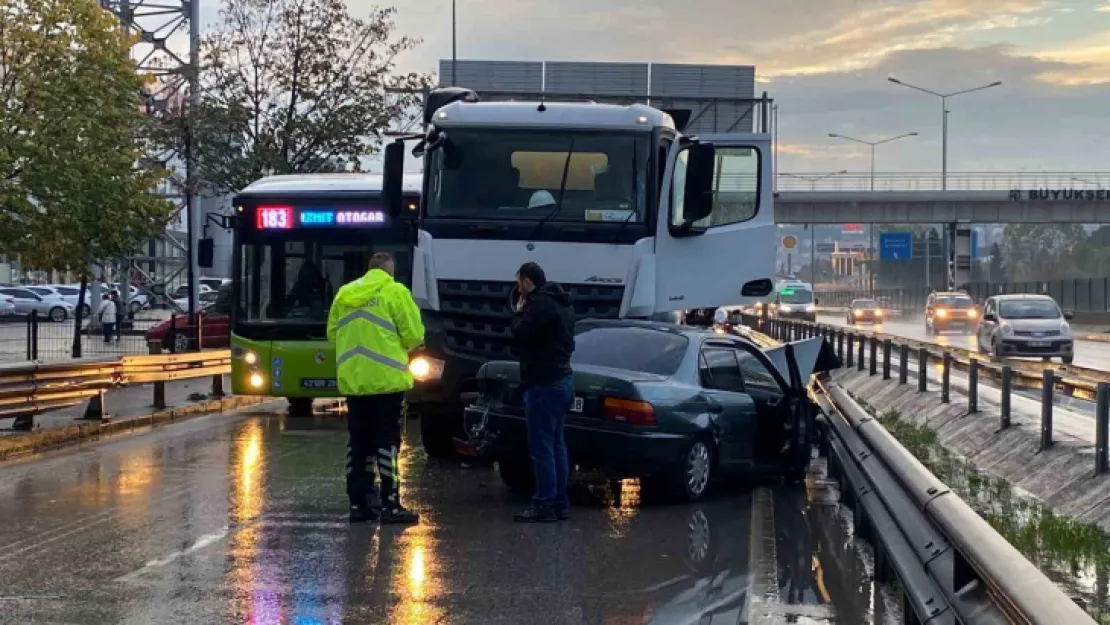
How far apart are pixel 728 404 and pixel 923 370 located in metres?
9.82

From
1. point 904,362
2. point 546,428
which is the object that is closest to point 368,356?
point 546,428

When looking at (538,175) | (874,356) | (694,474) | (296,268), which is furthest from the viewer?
(874,356)

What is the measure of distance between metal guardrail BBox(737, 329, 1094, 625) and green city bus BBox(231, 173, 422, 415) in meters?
9.66

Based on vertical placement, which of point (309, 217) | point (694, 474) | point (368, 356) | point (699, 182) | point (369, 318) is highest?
point (699, 182)

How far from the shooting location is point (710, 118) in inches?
1228

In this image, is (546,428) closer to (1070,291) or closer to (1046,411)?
(1046,411)

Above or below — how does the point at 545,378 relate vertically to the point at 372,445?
above

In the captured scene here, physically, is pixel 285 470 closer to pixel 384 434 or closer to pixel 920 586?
pixel 384 434

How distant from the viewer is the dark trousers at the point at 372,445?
33.6 ft

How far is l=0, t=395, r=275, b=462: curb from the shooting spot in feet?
49.5

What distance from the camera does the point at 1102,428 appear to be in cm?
1092

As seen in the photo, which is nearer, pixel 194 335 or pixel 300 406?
pixel 300 406

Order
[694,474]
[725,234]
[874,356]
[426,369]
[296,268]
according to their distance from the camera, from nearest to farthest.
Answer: [694,474] < [426,369] < [725,234] < [296,268] < [874,356]

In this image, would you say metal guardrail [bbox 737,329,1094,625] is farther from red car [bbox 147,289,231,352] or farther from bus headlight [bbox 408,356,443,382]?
red car [bbox 147,289,231,352]
